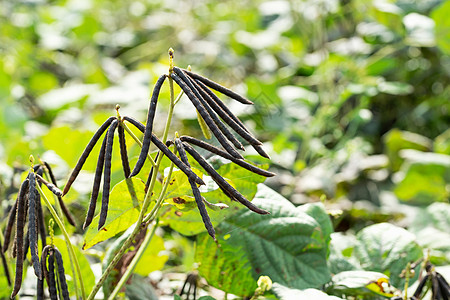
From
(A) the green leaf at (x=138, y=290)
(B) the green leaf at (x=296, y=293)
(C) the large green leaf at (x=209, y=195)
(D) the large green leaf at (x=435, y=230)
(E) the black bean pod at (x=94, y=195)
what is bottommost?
(D) the large green leaf at (x=435, y=230)

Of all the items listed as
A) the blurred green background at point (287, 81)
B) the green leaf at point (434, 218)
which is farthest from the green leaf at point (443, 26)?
the green leaf at point (434, 218)

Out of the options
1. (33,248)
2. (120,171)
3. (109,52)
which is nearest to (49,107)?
(109,52)

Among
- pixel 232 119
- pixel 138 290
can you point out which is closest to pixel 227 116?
pixel 232 119

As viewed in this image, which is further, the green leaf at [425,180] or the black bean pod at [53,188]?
the green leaf at [425,180]

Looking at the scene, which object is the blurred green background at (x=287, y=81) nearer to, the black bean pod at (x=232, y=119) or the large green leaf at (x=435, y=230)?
the large green leaf at (x=435, y=230)

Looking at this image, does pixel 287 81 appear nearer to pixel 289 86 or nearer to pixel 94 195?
pixel 289 86

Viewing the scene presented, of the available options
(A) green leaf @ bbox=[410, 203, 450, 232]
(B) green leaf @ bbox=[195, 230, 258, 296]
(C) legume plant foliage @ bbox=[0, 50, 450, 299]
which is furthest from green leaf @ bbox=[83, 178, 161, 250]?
(A) green leaf @ bbox=[410, 203, 450, 232]

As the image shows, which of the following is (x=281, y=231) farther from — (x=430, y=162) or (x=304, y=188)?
(x=430, y=162)

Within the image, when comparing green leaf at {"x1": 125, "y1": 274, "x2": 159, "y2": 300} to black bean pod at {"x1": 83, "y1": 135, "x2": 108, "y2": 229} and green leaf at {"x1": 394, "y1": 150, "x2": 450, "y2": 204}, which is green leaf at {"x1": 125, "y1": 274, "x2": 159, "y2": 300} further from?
green leaf at {"x1": 394, "y1": 150, "x2": 450, "y2": 204}
